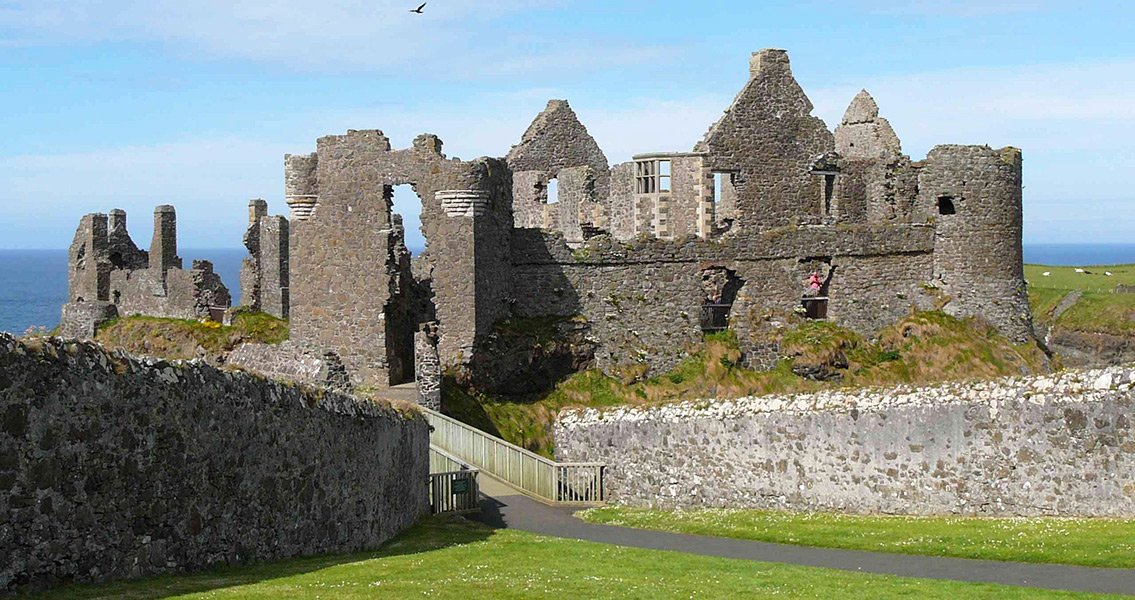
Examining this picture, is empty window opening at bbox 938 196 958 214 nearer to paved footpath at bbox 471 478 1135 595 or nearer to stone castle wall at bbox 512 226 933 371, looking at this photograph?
stone castle wall at bbox 512 226 933 371

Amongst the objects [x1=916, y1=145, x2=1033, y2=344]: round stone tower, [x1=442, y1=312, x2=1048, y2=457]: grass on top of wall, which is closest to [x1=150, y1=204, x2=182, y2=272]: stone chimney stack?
[x1=442, y1=312, x2=1048, y2=457]: grass on top of wall

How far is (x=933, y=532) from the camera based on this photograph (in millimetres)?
19641

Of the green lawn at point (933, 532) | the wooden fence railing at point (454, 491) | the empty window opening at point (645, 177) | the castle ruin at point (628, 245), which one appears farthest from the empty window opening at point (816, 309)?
the green lawn at point (933, 532)

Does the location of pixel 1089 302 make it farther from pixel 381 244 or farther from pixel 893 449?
pixel 893 449

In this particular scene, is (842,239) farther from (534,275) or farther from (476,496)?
(476,496)

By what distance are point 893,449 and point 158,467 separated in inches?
478

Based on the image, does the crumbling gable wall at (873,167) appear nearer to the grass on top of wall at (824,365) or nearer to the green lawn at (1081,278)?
the grass on top of wall at (824,365)

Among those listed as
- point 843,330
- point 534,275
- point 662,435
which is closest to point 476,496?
point 662,435

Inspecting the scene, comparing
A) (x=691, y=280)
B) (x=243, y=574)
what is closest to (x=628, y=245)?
(x=691, y=280)

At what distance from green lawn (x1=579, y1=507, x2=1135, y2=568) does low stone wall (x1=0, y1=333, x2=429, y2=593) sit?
241 inches

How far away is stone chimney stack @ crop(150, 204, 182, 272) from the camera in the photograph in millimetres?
46594

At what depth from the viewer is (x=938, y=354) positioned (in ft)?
124

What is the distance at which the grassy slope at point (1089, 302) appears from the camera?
52.6m

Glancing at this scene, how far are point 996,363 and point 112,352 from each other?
2821 centimetres
